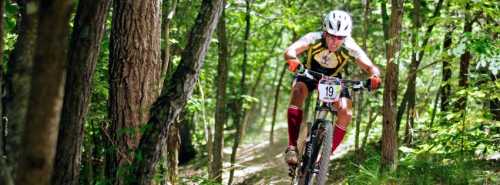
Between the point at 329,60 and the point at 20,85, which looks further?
the point at 329,60

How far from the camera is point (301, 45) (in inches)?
247

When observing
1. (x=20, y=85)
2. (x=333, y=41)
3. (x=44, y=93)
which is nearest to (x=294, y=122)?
(x=333, y=41)

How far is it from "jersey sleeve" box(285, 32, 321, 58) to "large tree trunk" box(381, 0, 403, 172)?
3.41 ft

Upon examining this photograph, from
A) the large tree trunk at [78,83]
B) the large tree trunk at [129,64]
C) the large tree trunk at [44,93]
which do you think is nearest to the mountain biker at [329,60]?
the large tree trunk at [129,64]

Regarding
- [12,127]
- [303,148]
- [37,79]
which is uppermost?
[37,79]

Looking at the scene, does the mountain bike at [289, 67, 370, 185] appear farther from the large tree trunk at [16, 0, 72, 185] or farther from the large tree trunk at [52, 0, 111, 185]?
the large tree trunk at [16, 0, 72, 185]

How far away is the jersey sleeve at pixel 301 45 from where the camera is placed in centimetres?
606

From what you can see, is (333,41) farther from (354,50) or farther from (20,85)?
(20,85)

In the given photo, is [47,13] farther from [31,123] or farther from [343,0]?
[343,0]

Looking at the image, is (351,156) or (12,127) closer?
(12,127)

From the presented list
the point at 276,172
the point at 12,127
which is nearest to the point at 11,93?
the point at 12,127

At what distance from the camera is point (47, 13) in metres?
2.33

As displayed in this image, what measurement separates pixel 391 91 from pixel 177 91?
406 centimetres

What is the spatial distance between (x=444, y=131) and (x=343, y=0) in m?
6.37
